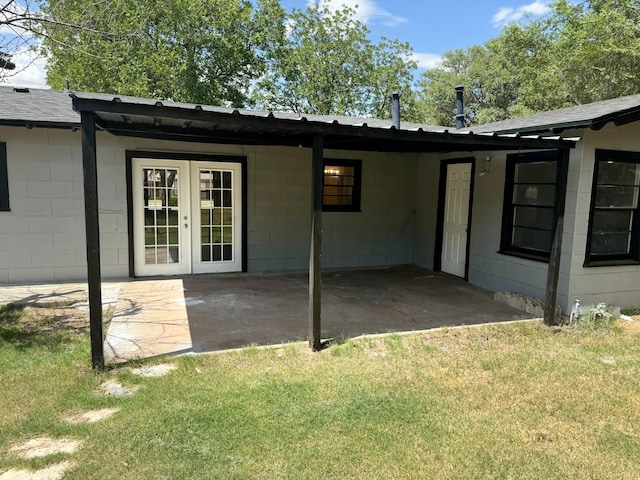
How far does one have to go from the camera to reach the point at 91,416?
3078 millimetres

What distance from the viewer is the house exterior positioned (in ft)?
18.6

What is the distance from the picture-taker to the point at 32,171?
6.85 meters

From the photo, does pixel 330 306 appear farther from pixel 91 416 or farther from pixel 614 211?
pixel 614 211

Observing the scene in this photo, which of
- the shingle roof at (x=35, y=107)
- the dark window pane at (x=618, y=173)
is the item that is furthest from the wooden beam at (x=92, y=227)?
the dark window pane at (x=618, y=173)

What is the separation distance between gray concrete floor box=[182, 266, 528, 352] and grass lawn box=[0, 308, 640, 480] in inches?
21.7

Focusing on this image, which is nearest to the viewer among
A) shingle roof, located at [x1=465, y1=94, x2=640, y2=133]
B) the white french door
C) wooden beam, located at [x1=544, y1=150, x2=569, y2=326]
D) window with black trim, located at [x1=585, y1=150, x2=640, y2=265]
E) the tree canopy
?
shingle roof, located at [x1=465, y1=94, x2=640, y2=133]

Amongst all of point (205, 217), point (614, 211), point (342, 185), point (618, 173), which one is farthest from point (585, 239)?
point (205, 217)

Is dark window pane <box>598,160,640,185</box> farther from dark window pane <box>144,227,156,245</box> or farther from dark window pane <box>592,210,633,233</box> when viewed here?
dark window pane <box>144,227,156,245</box>

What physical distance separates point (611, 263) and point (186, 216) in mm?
6531

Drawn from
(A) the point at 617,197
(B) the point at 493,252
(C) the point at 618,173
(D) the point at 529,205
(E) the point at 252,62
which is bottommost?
(B) the point at 493,252

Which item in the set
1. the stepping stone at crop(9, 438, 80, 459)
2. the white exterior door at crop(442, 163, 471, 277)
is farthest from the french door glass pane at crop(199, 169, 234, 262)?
the stepping stone at crop(9, 438, 80, 459)

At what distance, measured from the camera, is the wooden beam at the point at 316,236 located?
436 cm

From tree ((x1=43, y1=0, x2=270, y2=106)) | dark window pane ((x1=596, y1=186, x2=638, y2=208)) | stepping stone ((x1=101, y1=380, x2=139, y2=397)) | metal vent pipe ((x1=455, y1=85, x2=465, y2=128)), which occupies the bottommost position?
stepping stone ((x1=101, y1=380, x2=139, y2=397))

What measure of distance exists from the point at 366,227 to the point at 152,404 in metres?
6.45
